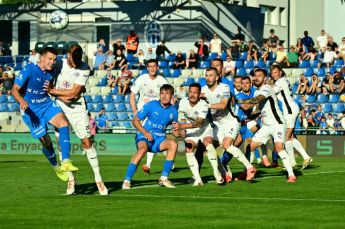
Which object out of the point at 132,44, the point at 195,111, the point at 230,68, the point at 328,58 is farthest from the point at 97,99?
the point at 195,111

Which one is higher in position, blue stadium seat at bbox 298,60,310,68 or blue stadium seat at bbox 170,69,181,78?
blue stadium seat at bbox 298,60,310,68

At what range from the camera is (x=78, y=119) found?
17.1 m

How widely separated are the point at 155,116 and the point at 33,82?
2680 millimetres

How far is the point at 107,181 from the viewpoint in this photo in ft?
68.4

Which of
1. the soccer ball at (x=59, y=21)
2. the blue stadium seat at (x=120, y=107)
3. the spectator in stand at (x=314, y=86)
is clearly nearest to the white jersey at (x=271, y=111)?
the spectator in stand at (x=314, y=86)

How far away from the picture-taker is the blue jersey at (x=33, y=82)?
16.9 m

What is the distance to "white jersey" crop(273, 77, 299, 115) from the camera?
22.0 metres

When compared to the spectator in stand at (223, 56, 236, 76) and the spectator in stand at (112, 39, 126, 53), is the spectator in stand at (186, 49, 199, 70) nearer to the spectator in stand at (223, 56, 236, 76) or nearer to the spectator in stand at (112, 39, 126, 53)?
the spectator in stand at (223, 56, 236, 76)

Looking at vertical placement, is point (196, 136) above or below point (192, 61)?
below

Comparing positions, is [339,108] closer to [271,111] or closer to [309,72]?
[309,72]

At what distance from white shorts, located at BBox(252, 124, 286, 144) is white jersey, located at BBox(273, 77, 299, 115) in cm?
78

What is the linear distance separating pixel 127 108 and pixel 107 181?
2281 centimetres

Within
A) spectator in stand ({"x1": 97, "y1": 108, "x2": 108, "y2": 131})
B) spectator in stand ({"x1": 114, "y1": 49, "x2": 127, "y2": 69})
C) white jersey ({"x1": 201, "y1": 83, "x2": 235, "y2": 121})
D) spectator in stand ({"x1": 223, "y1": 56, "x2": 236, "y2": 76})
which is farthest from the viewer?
spectator in stand ({"x1": 114, "y1": 49, "x2": 127, "y2": 69})

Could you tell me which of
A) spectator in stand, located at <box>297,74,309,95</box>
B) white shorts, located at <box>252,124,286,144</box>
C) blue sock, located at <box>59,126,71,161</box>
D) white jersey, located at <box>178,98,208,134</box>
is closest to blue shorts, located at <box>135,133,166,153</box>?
white jersey, located at <box>178,98,208,134</box>
